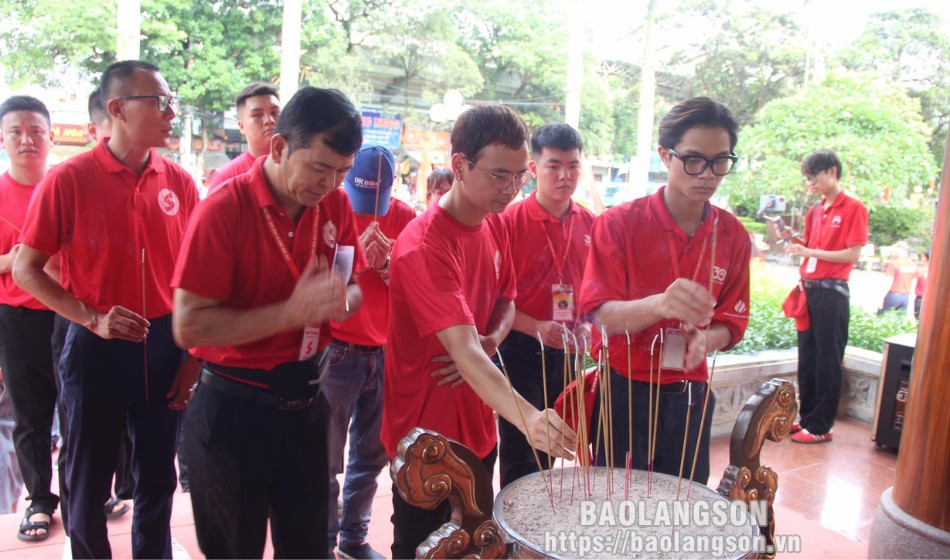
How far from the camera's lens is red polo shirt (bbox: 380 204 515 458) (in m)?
1.46

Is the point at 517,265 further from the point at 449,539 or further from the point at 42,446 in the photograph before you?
the point at 42,446

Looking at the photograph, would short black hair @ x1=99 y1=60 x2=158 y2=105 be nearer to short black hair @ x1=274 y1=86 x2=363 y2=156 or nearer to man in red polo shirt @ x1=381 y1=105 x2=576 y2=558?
short black hair @ x1=274 y1=86 x2=363 y2=156

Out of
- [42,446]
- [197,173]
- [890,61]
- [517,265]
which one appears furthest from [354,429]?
[890,61]

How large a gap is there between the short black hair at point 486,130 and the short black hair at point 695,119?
1.16 feet

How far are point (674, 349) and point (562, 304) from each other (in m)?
0.63

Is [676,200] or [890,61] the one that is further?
[890,61]

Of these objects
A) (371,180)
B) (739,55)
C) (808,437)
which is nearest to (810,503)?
(808,437)

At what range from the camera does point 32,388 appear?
8.23ft

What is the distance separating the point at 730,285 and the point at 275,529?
1.22m

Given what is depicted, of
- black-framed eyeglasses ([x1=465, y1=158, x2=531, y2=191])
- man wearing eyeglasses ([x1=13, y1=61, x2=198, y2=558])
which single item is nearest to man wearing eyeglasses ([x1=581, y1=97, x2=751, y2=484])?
black-framed eyeglasses ([x1=465, y1=158, x2=531, y2=191])

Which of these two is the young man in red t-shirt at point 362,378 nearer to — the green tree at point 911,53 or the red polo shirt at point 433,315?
the red polo shirt at point 433,315

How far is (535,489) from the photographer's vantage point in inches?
48.1

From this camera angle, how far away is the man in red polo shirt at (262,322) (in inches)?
51.7

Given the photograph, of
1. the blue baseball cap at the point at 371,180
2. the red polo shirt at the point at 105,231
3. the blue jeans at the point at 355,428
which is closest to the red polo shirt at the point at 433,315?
the blue jeans at the point at 355,428
